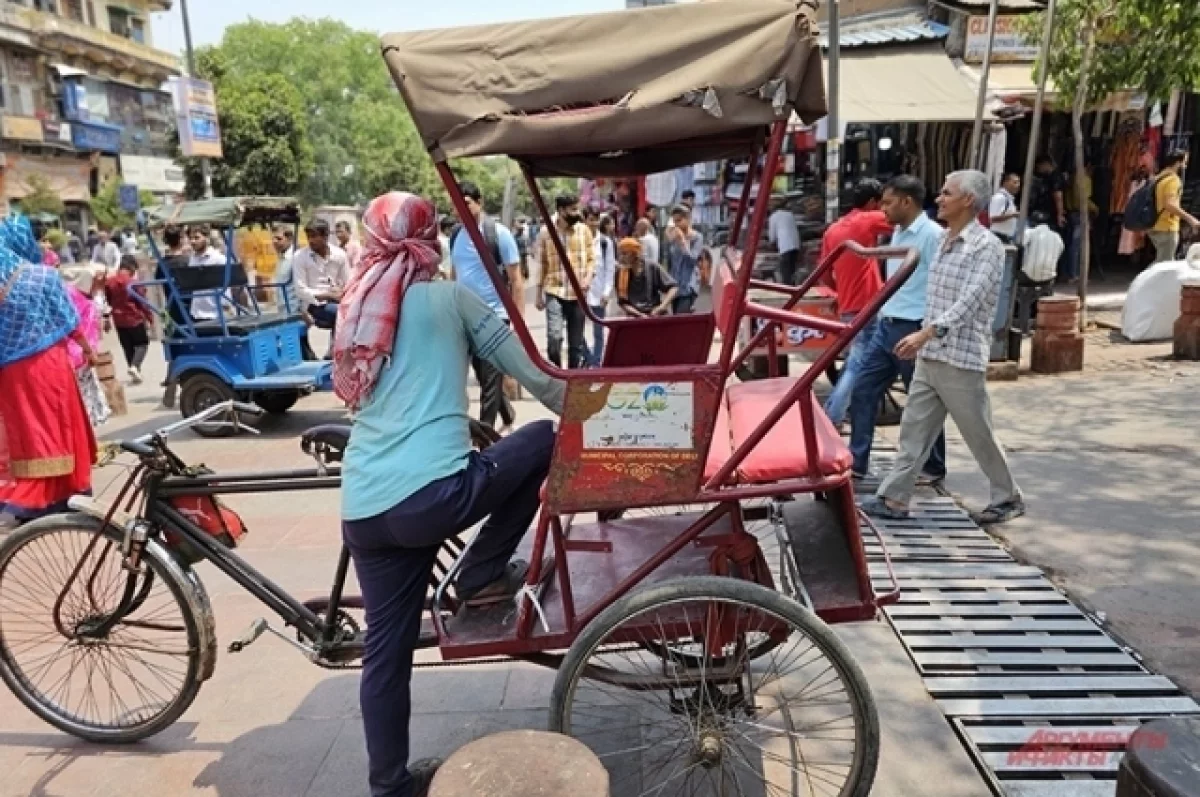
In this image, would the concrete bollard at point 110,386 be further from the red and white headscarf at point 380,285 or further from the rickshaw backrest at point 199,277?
the red and white headscarf at point 380,285

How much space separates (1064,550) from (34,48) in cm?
3920

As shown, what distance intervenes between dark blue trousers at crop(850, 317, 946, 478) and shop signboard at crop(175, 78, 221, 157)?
1686 cm

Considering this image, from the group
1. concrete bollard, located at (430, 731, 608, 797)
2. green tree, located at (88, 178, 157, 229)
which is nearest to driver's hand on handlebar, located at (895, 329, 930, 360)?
concrete bollard, located at (430, 731, 608, 797)

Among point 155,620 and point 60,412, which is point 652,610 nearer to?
point 155,620

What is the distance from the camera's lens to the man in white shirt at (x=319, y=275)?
7852mm

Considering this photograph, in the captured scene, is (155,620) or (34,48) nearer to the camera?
(155,620)

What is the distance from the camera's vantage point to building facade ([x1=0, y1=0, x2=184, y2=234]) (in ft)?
103

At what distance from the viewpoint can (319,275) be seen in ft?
26.3

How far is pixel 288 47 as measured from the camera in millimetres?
50406

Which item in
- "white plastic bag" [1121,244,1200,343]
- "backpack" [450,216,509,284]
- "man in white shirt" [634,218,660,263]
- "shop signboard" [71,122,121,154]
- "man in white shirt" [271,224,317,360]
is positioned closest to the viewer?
"backpack" [450,216,509,284]

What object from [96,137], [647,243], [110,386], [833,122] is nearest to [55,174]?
[96,137]

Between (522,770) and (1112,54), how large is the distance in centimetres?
894

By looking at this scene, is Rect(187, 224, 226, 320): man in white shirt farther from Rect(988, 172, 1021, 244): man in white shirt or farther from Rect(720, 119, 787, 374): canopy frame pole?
Rect(988, 172, 1021, 244): man in white shirt

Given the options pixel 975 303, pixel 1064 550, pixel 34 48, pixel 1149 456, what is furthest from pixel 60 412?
pixel 34 48
